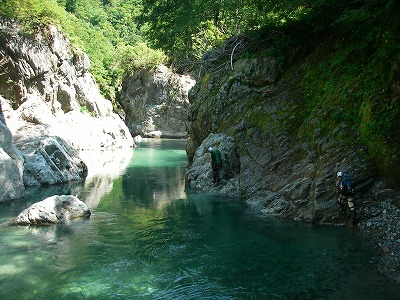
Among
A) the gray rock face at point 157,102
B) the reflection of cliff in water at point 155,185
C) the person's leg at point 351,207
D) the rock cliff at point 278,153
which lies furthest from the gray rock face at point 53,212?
the gray rock face at point 157,102

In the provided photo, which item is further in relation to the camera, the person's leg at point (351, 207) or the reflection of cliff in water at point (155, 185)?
the reflection of cliff in water at point (155, 185)

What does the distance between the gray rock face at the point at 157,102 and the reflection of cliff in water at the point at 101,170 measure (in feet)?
58.6

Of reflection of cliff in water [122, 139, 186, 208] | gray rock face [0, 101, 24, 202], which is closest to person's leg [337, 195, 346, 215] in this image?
reflection of cliff in water [122, 139, 186, 208]

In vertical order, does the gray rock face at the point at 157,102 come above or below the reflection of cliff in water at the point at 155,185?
above

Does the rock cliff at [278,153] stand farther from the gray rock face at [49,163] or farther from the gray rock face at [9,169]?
the gray rock face at [9,169]

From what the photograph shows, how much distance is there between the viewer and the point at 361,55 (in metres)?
16.5

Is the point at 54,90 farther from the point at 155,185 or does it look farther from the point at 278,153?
the point at 278,153

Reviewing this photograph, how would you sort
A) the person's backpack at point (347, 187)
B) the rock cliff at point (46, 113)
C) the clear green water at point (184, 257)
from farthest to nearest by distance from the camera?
1. the rock cliff at point (46, 113)
2. the person's backpack at point (347, 187)
3. the clear green water at point (184, 257)

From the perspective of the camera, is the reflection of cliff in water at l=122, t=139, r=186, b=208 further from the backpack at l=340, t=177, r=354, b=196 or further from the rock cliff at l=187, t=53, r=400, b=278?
the backpack at l=340, t=177, r=354, b=196

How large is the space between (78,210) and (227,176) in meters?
7.93

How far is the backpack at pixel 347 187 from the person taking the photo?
12623mm

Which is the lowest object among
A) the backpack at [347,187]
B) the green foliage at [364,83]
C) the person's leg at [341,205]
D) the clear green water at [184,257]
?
the clear green water at [184,257]

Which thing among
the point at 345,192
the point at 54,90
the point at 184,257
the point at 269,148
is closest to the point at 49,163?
the point at 269,148

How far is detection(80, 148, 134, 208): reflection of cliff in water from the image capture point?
65.6 ft
